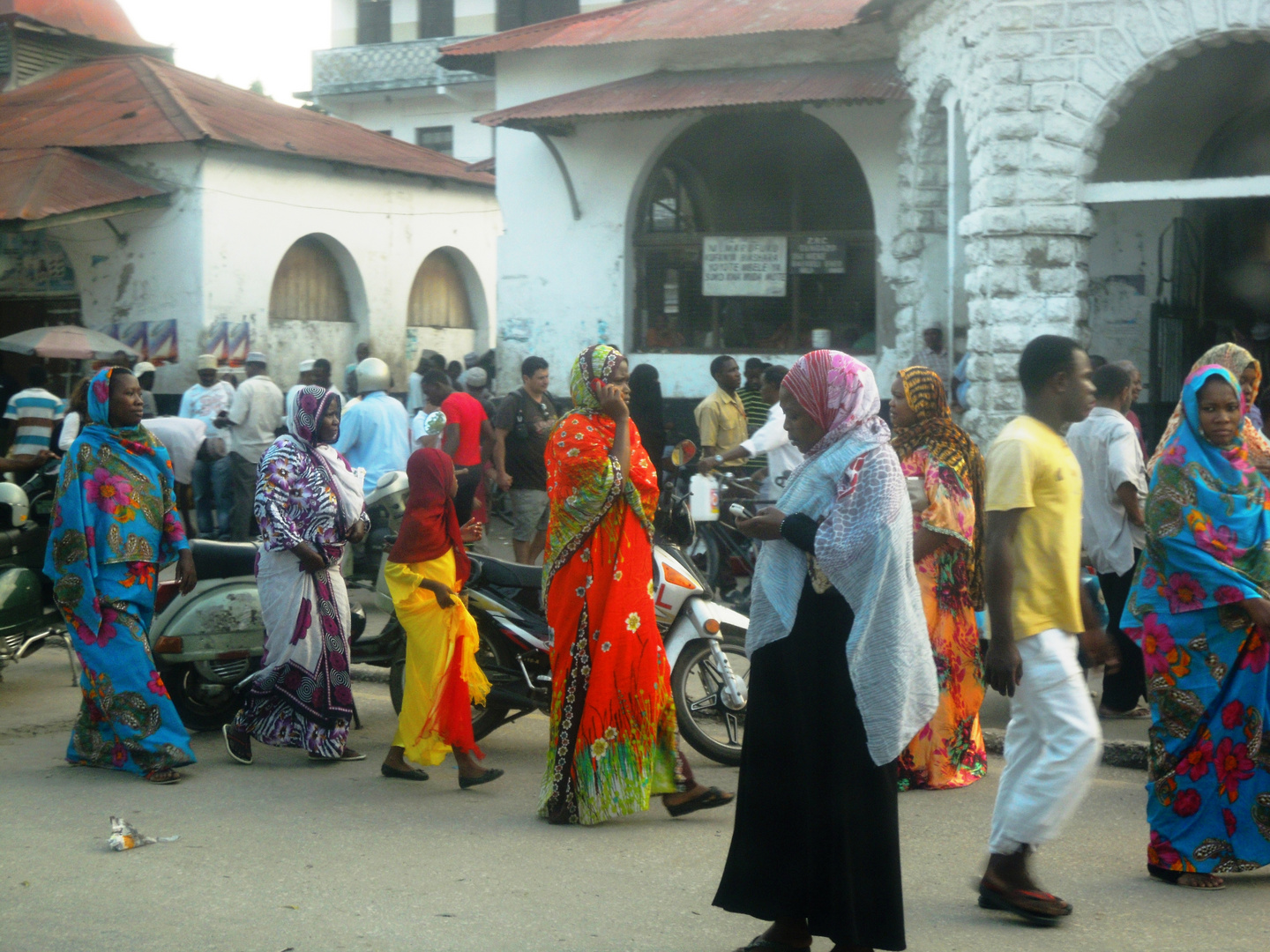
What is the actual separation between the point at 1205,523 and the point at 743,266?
11.1 meters

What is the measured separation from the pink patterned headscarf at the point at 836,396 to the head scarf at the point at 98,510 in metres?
3.53

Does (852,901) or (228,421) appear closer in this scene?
(852,901)

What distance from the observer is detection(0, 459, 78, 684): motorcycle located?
723 cm

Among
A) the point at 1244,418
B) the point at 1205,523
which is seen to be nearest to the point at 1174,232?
the point at 1244,418

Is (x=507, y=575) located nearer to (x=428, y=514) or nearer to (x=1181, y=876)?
(x=428, y=514)

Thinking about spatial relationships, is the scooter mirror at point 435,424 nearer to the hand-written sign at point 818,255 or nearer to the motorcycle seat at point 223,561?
the motorcycle seat at point 223,561

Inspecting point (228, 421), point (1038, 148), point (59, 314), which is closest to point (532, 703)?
point (1038, 148)

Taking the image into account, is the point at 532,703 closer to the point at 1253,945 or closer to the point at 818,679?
the point at 818,679

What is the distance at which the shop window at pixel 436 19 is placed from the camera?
30250mm

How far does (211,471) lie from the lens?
12.9m

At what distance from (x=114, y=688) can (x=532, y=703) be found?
6.08 ft

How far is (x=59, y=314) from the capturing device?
59.3 feet

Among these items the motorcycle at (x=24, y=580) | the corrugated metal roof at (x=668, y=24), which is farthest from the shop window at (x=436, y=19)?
the motorcycle at (x=24, y=580)

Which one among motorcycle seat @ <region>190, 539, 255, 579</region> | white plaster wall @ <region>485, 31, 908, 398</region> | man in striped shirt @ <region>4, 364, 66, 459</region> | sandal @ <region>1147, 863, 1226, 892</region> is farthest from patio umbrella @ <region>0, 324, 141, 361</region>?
sandal @ <region>1147, 863, 1226, 892</region>
